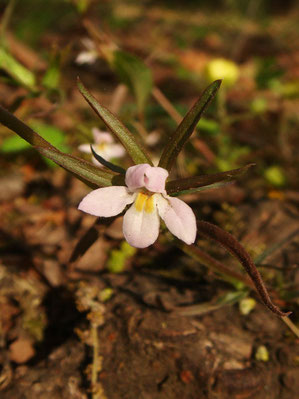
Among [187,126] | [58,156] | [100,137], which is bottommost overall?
[58,156]

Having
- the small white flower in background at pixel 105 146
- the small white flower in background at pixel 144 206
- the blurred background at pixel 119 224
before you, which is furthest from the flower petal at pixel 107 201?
the small white flower in background at pixel 105 146

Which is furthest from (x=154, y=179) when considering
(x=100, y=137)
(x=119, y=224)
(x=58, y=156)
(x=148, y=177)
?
(x=119, y=224)

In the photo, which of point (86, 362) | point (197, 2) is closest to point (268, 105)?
point (86, 362)

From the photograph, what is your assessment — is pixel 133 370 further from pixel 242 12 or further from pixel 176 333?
pixel 242 12

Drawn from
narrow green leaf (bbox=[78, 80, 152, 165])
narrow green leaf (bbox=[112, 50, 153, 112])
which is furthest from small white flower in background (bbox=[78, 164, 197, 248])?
narrow green leaf (bbox=[112, 50, 153, 112])

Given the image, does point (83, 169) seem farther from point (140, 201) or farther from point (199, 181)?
point (199, 181)

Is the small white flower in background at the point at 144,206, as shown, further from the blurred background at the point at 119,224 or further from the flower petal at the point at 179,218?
the blurred background at the point at 119,224

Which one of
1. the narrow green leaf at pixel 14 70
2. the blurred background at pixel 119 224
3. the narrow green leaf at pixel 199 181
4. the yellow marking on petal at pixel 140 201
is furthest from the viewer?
the narrow green leaf at pixel 14 70
